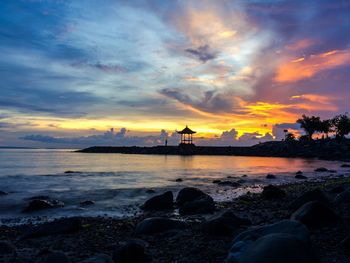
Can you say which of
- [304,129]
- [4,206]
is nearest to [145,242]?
[4,206]

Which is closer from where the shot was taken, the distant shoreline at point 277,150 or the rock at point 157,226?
the rock at point 157,226

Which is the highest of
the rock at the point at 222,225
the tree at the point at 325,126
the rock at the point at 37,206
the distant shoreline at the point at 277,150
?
the tree at the point at 325,126

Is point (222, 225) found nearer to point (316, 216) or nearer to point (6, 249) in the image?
point (316, 216)

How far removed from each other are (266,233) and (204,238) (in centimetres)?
318

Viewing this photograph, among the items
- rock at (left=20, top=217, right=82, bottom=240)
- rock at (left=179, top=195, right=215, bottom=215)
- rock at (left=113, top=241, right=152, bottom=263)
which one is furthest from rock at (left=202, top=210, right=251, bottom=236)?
rock at (left=20, top=217, right=82, bottom=240)

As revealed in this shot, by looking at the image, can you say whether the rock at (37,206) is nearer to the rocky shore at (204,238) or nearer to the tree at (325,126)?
the rocky shore at (204,238)

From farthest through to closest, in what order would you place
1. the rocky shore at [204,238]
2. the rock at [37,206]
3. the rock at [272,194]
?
the rock at [37,206] < the rock at [272,194] < the rocky shore at [204,238]

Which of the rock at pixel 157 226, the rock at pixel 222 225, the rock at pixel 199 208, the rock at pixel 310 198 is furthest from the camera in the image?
the rock at pixel 199 208

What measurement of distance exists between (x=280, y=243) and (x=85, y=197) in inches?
742

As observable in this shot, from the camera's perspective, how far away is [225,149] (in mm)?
124688

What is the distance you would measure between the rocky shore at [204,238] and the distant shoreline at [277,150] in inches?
2646

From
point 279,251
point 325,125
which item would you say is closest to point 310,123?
point 325,125

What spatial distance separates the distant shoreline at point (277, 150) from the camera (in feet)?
279

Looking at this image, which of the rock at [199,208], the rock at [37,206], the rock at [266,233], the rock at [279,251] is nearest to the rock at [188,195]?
the rock at [199,208]
